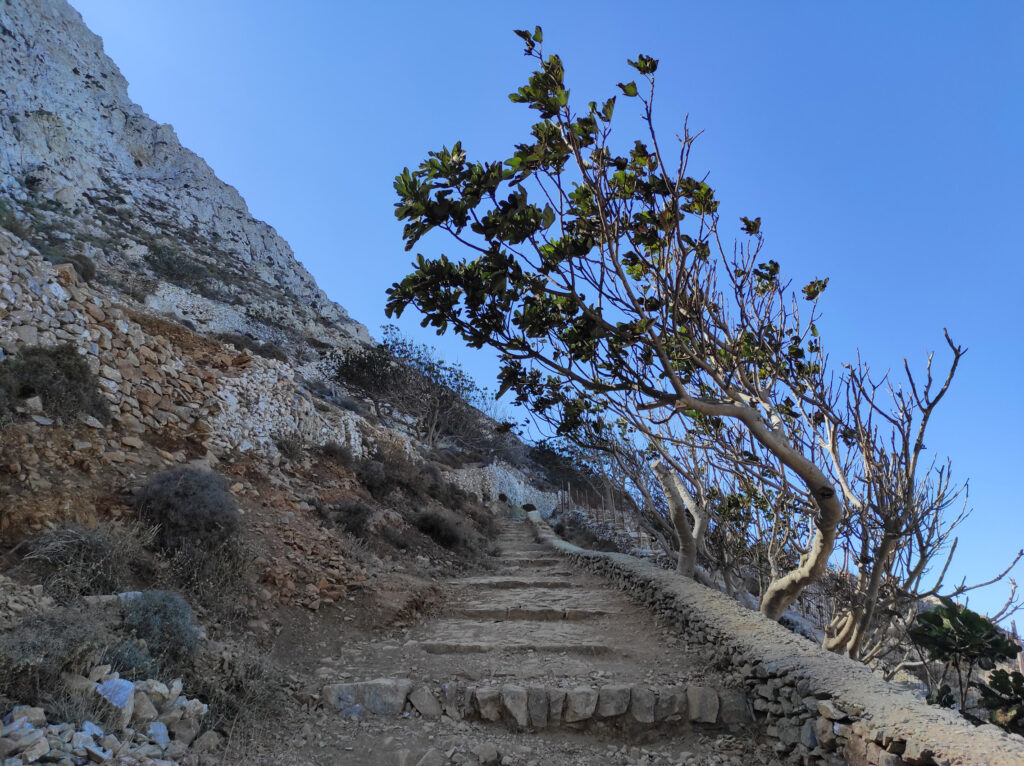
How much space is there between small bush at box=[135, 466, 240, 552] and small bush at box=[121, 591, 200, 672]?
1.50 metres

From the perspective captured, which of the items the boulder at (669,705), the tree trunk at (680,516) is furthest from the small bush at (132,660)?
the tree trunk at (680,516)

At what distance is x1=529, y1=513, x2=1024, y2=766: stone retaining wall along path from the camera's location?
11.0ft

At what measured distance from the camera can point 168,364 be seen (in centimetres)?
920

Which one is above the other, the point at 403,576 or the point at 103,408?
the point at 103,408

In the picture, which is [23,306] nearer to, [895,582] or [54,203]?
[895,582]

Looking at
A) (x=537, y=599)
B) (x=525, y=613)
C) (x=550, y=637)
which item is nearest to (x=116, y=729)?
(x=550, y=637)

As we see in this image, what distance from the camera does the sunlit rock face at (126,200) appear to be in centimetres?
3275

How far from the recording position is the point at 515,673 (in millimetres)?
5781

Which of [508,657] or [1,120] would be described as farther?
[1,120]

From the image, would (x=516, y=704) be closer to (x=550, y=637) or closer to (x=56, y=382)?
(x=550, y=637)

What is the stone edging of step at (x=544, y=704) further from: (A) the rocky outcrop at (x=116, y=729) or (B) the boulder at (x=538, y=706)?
(A) the rocky outcrop at (x=116, y=729)

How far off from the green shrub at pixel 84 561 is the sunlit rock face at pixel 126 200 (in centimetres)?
2468

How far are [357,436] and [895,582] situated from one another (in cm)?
1122

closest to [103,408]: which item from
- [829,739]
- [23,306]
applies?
[23,306]
